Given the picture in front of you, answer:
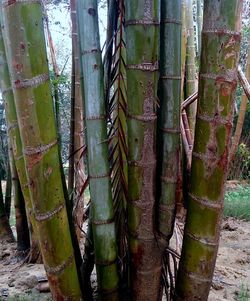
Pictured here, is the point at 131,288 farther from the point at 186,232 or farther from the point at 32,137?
the point at 32,137

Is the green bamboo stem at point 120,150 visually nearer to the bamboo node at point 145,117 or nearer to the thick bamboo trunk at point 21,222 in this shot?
the bamboo node at point 145,117

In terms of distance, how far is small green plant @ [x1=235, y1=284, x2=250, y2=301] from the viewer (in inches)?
74.4

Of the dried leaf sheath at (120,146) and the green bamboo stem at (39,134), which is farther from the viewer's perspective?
the dried leaf sheath at (120,146)

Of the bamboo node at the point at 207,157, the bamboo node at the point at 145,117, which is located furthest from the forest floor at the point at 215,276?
the bamboo node at the point at 145,117

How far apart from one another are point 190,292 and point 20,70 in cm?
93

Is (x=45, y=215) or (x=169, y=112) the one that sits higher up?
(x=169, y=112)

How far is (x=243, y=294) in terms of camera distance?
1.93 m

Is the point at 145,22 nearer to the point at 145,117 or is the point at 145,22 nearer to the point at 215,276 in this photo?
the point at 145,117

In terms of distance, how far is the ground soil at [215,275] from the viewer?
1.92m

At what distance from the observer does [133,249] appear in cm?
138

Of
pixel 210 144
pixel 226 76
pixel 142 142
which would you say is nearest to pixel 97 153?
pixel 142 142

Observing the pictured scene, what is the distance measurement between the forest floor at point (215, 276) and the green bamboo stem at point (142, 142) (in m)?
0.65

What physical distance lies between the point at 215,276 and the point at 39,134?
1549 millimetres

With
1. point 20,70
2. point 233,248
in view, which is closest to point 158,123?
point 20,70
